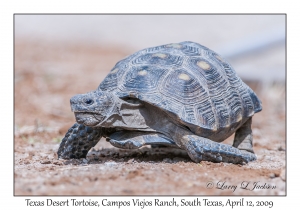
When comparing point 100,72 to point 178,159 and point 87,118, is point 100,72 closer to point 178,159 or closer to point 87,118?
point 178,159

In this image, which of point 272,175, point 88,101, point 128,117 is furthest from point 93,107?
point 272,175

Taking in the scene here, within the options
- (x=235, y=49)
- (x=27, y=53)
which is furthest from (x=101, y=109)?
(x=27, y=53)

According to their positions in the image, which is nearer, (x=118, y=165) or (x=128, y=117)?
(x=118, y=165)

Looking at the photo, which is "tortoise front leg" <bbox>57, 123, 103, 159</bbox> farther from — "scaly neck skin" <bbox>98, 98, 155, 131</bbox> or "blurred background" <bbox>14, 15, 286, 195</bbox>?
"scaly neck skin" <bbox>98, 98, 155, 131</bbox>

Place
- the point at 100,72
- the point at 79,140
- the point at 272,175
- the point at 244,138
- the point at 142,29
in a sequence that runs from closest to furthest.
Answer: the point at 272,175 → the point at 79,140 → the point at 244,138 → the point at 100,72 → the point at 142,29

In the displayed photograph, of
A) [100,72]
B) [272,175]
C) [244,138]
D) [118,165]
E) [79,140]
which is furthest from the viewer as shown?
[100,72]

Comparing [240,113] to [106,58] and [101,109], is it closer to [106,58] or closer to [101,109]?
[101,109]
